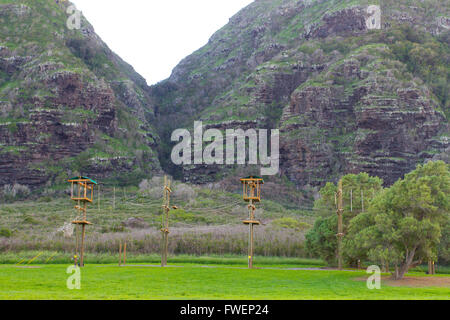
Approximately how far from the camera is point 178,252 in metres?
78.5

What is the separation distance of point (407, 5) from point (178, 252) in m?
128

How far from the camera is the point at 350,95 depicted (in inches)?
5586

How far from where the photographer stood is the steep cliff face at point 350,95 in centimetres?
13175

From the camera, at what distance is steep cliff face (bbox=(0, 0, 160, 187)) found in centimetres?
13725

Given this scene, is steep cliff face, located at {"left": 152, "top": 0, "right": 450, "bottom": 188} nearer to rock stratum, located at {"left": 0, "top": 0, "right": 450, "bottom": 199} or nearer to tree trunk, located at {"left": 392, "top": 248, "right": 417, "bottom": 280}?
rock stratum, located at {"left": 0, "top": 0, "right": 450, "bottom": 199}

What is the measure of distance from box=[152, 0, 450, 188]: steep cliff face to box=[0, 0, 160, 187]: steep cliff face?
19.7m

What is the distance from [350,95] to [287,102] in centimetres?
2295

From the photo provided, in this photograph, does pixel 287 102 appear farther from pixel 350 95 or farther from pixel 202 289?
pixel 202 289
